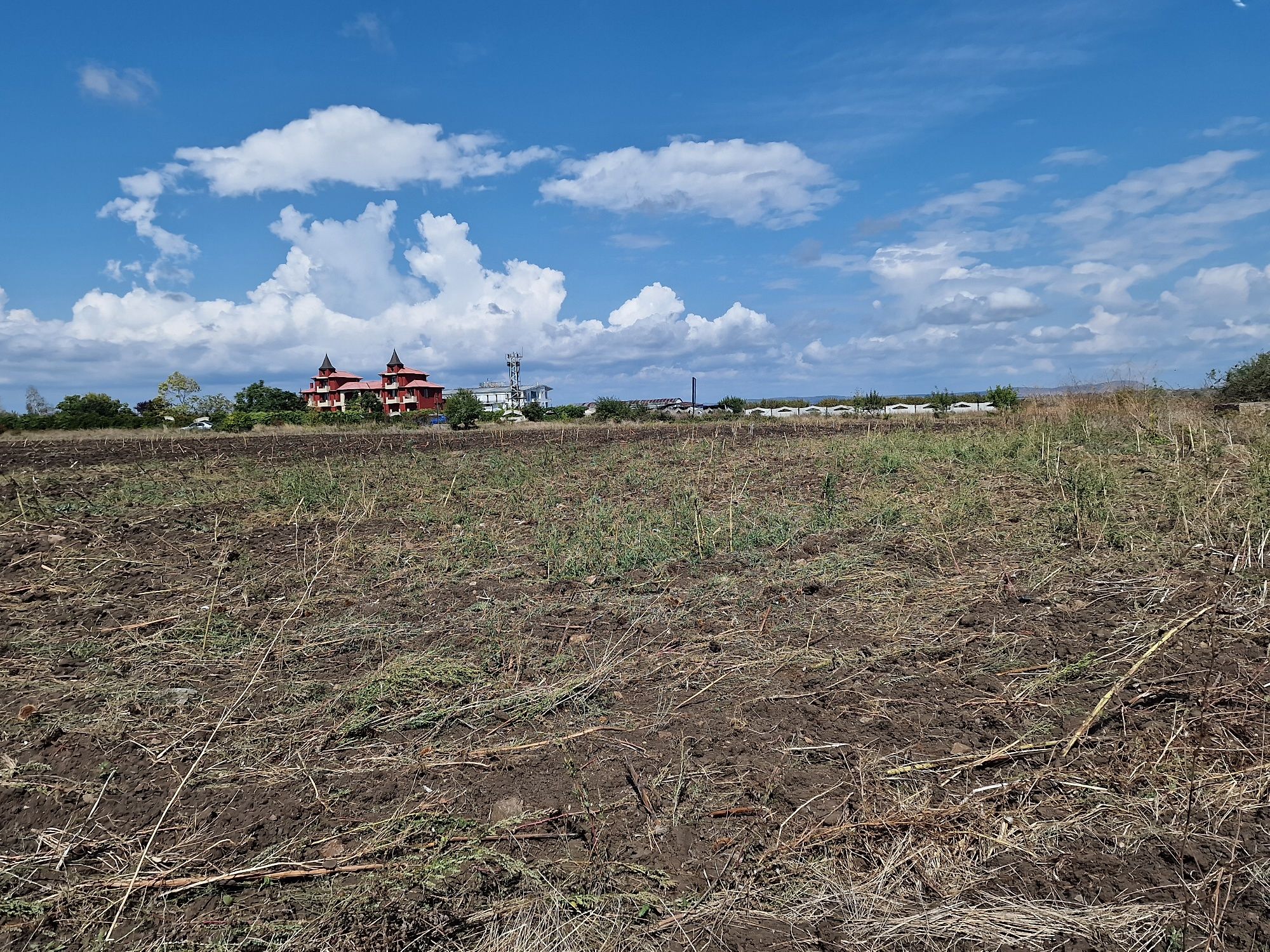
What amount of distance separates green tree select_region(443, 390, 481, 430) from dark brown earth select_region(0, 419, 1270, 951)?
2068 cm

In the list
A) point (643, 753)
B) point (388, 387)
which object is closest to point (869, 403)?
point (643, 753)

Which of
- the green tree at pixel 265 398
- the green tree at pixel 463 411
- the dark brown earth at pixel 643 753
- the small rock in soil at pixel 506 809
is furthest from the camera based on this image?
the green tree at pixel 265 398

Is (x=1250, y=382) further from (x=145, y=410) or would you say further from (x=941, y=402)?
(x=145, y=410)

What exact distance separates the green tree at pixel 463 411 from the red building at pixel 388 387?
180ft

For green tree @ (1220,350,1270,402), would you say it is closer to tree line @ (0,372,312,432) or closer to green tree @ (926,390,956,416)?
green tree @ (926,390,956,416)

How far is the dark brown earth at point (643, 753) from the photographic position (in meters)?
2.22

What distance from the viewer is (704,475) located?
9219 mm

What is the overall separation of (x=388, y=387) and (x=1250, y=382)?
7882cm

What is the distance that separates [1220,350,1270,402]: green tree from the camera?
57.1ft

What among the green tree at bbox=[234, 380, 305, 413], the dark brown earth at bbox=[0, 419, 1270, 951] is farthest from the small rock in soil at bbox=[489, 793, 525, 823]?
the green tree at bbox=[234, 380, 305, 413]

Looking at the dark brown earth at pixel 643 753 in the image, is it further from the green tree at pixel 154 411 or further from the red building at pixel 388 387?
the red building at pixel 388 387

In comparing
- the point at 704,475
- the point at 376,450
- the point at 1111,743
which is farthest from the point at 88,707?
the point at 376,450

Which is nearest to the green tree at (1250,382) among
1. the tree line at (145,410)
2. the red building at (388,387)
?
the tree line at (145,410)

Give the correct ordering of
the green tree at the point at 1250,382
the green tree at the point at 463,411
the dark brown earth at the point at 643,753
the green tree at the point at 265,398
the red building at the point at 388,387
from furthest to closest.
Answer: the red building at the point at 388,387 < the green tree at the point at 265,398 < the green tree at the point at 463,411 < the green tree at the point at 1250,382 < the dark brown earth at the point at 643,753
